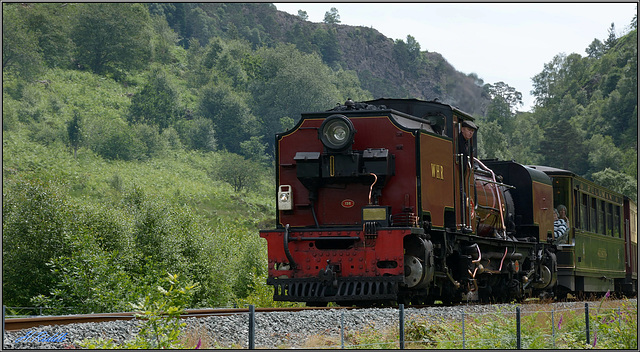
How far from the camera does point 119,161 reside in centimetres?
10162

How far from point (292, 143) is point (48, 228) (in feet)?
51.5

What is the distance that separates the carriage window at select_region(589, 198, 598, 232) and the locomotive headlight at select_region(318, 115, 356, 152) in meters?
13.4

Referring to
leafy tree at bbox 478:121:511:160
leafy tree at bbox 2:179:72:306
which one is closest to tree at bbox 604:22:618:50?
leafy tree at bbox 478:121:511:160

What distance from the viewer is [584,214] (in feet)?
80.6

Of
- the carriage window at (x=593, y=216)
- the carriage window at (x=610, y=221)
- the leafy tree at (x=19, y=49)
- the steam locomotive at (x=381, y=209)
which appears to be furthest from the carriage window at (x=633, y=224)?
the leafy tree at (x=19, y=49)

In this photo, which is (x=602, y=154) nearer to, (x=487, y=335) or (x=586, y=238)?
(x=586, y=238)

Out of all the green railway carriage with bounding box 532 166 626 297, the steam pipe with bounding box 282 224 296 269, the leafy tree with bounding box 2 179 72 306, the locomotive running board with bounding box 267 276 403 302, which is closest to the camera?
the locomotive running board with bounding box 267 276 403 302

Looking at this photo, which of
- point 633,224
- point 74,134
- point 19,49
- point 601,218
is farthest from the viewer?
point 19,49

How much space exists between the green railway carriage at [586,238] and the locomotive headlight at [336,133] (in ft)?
34.3

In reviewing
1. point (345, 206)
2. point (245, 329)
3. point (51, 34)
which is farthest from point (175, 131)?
point (245, 329)

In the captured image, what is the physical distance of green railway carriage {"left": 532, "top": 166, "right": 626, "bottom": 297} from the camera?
2305cm

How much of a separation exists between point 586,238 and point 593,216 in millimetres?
1816

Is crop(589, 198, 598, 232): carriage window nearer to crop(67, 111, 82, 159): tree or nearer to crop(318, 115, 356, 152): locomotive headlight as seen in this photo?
crop(318, 115, 356, 152): locomotive headlight

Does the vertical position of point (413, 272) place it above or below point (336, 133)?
below
